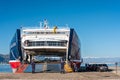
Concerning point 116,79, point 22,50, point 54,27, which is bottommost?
point 116,79

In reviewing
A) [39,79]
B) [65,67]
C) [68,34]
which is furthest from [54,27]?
[39,79]

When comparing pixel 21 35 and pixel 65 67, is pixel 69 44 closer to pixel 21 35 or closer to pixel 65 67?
pixel 65 67

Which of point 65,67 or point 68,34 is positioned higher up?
point 68,34

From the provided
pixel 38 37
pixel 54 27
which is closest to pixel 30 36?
pixel 38 37

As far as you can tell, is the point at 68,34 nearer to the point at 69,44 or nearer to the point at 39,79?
the point at 69,44

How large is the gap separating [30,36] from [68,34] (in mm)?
5149

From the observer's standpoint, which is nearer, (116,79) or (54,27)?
(116,79)

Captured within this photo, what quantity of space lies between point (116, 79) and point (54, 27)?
17801 mm

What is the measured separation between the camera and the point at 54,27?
46188 millimetres

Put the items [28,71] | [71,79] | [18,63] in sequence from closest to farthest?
[71,79]
[28,71]
[18,63]

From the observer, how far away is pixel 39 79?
29.4 m

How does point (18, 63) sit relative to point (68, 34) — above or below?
below

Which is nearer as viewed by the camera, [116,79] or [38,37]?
[116,79]

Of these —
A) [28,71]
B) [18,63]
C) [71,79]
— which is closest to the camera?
[71,79]
